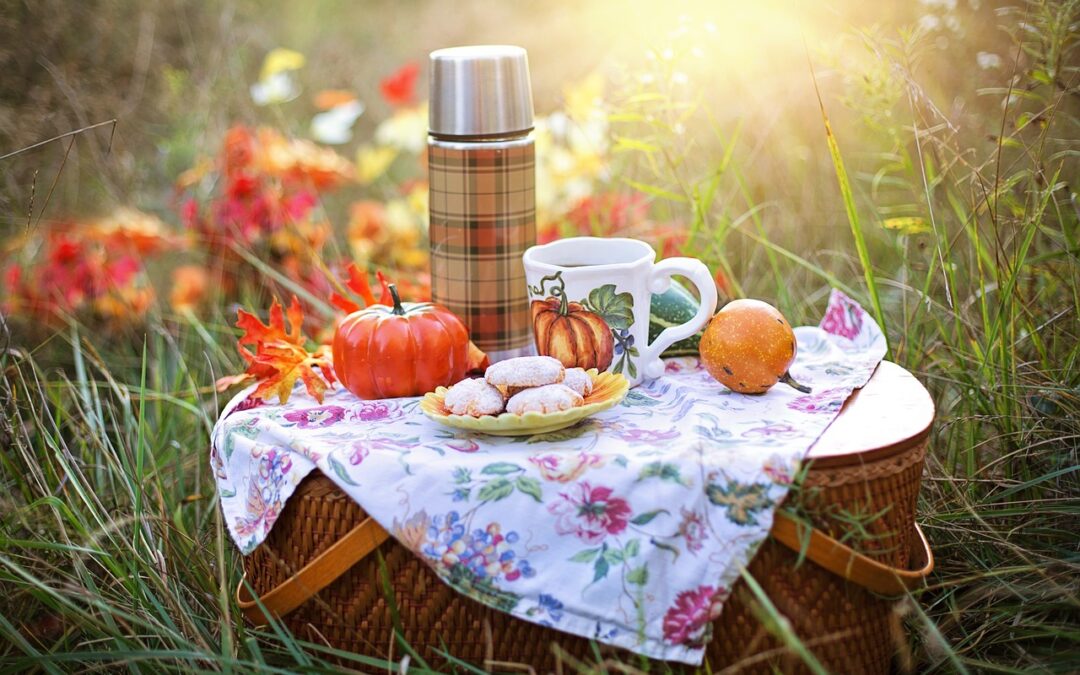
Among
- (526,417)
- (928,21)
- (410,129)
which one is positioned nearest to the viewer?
(526,417)

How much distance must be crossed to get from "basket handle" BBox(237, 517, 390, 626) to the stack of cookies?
0.21m

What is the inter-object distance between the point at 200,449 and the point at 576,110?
1327mm

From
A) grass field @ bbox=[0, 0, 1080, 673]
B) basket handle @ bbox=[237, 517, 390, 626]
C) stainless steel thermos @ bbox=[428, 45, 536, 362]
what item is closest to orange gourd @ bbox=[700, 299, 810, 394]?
grass field @ bbox=[0, 0, 1080, 673]

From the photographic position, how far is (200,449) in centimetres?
216

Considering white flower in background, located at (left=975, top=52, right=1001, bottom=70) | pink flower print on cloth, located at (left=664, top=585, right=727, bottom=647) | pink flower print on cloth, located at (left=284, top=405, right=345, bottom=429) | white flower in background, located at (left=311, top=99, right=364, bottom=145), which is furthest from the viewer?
white flower in background, located at (left=311, top=99, right=364, bottom=145)

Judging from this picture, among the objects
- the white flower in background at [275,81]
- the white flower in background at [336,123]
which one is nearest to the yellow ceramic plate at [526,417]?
the white flower in background at [275,81]

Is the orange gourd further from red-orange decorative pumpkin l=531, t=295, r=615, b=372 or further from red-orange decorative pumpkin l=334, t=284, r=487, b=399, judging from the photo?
red-orange decorative pumpkin l=334, t=284, r=487, b=399

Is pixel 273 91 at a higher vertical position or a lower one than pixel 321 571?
higher

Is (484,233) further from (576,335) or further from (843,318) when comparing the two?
(843,318)

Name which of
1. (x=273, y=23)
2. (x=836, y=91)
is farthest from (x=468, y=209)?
(x=273, y=23)

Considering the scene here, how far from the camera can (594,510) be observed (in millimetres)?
1297

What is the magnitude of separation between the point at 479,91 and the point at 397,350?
490 mm

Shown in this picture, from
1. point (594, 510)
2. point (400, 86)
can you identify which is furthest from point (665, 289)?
point (400, 86)

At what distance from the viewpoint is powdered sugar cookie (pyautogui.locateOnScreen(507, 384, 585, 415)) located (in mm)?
1382
